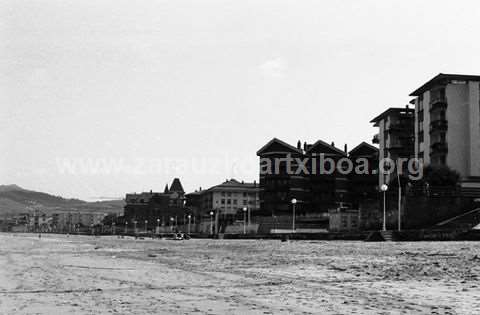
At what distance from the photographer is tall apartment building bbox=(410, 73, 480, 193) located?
270ft

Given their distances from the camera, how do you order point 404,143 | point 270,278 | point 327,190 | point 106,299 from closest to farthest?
point 106,299 → point 270,278 → point 404,143 → point 327,190

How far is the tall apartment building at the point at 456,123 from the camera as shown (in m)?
82.2

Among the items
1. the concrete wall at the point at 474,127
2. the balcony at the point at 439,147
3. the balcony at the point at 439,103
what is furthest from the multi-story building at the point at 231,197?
the concrete wall at the point at 474,127

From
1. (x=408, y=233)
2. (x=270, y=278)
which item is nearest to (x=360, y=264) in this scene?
(x=270, y=278)

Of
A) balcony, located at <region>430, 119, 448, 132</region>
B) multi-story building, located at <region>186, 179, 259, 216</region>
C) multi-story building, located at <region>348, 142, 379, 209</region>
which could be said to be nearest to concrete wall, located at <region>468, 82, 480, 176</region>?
balcony, located at <region>430, 119, 448, 132</region>

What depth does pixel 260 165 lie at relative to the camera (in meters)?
138

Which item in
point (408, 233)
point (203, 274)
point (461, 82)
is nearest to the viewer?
→ point (203, 274)

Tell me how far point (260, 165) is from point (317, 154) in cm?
1306

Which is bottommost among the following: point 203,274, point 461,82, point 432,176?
point 203,274

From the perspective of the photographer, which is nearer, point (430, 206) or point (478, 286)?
point (478, 286)

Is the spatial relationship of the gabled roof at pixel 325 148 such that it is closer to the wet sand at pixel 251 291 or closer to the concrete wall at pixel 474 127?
the concrete wall at pixel 474 127

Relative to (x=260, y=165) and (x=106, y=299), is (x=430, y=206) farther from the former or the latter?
(x=260, y=165)

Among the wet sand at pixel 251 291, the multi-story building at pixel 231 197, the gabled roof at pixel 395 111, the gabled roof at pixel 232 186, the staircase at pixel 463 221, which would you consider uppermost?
the gabled roof at pixel 395 111

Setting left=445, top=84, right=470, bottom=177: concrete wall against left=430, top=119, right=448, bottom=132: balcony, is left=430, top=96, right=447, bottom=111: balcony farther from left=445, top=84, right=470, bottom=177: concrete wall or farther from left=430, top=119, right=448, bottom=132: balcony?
left=430, top=119, right=448, bottom=132: balcony
